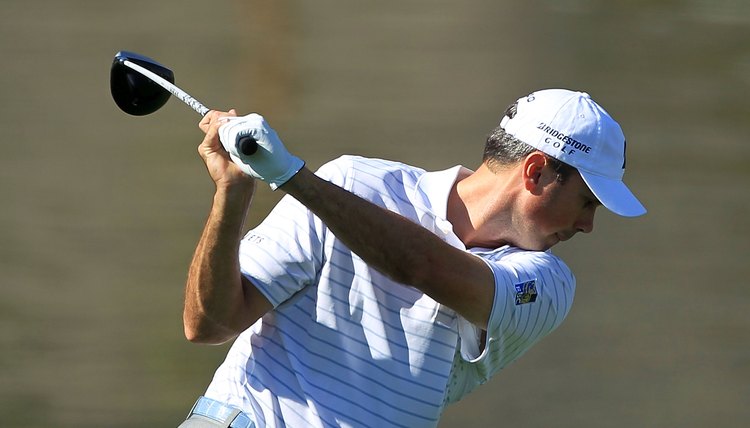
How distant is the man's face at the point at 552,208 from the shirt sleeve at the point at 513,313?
5cm

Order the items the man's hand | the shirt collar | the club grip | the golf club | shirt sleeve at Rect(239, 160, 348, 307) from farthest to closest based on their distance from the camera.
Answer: the golf club, the shirt collar, shirt sleeve at Rect(239, 160, 348, 307), the man's hand, the club grip

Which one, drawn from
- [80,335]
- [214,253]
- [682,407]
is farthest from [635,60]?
[214,253]

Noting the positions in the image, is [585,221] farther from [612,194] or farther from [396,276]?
[396,276]

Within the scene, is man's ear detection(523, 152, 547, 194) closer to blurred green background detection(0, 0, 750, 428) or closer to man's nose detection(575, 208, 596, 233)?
man's nose detection(575, 208, 596, 233)

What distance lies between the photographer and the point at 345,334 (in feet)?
9.02

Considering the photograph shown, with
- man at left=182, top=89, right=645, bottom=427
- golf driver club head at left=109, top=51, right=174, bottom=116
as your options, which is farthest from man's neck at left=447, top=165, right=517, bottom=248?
golf driver club head at left=109, top=51, right=174, bottom=116

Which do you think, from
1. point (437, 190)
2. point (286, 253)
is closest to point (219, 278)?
point (286, 253)

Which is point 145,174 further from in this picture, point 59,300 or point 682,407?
point 682,407

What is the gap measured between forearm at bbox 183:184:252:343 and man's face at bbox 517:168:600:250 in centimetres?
70

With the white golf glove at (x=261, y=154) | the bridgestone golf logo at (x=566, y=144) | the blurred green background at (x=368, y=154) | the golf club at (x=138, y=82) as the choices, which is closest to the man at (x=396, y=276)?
the bridgestone golf logo at (x=566, y=144)

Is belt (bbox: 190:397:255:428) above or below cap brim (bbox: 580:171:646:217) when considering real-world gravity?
above

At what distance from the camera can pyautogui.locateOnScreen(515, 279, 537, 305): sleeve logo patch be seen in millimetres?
2742

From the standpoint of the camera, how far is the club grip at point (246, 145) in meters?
2.32

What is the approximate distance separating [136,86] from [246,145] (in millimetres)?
813
